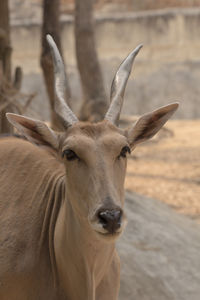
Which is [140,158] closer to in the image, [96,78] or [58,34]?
[96,78]

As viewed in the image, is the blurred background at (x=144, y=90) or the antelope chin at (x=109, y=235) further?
the blurred background at (x=144, y=90)

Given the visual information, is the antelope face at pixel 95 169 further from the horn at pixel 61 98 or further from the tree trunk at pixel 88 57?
the tree trunk at pixel 88 57

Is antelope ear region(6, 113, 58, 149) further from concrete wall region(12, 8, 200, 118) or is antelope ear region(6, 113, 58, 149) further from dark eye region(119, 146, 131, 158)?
concrete wall region(12, 8, 200, 118)

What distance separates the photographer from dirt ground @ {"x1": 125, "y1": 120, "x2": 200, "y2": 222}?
7676 mm

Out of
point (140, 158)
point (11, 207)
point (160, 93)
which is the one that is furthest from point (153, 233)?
point (160, 93)

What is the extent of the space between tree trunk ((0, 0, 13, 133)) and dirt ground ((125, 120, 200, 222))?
2.33m

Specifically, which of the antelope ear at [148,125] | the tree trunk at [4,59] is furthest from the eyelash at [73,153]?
the tree trunk at [4,59]

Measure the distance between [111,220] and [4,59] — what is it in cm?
457

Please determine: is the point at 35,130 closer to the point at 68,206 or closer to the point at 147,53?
the point at 68,206

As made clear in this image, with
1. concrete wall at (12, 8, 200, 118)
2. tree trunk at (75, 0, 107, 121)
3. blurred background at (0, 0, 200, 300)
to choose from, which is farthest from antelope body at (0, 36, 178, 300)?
concrete wall at (12, 8, 200, 118)

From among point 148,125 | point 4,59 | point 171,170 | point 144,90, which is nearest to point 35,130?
point 148,125

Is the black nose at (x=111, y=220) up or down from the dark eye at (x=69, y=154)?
down

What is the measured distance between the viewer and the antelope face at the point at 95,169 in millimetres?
2436

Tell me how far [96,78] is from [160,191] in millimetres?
3455
